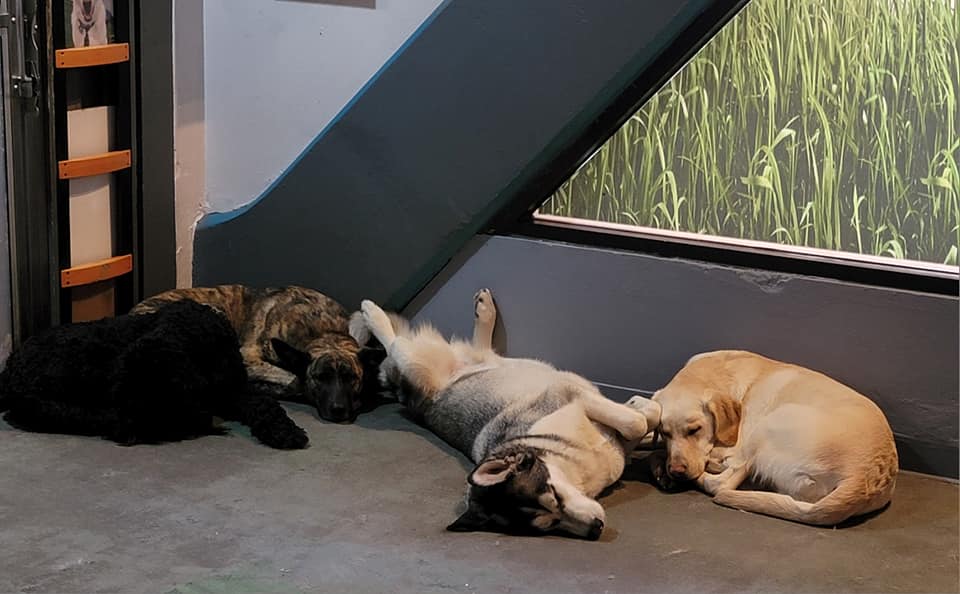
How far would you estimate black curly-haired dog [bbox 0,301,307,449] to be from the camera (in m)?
4.29

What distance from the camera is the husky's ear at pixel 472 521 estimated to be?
3.67 m

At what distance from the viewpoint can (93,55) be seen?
4.79 m

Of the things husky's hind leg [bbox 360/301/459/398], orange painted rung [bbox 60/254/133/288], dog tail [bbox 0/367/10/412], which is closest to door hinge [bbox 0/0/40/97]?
orange painted rung [bbox 60/254/133/288]

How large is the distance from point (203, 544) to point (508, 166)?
182cm

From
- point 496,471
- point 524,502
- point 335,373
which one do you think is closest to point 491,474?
point 496,471

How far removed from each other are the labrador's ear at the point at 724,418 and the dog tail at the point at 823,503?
0.20m

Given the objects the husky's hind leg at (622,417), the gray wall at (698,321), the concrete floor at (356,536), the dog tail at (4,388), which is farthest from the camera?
the dog tail at (4,388)

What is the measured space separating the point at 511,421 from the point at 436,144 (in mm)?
1203

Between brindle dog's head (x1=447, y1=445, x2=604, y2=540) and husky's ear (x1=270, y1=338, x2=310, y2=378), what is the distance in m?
1.21

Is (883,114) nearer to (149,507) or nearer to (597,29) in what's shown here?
(597,29)

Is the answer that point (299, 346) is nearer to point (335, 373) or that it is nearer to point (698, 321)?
point (335, 373)

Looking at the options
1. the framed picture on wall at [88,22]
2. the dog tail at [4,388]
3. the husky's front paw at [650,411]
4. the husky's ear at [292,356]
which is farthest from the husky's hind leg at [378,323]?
the framed picture on wall at [88,22]

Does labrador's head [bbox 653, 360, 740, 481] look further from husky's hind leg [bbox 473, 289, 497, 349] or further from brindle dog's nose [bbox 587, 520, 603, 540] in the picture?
husky's hind leg [bbox 473, 289, 497, 349]

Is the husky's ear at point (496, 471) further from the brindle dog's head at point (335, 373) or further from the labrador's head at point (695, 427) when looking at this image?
the brindle dog's head at point (335, 373)
